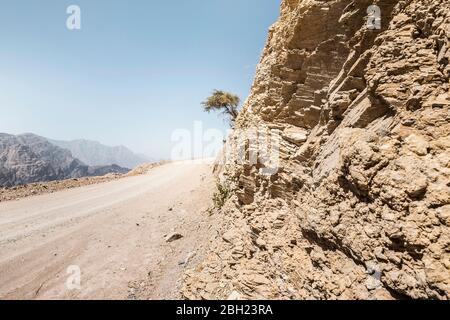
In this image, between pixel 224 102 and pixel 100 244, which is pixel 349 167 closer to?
pixel 100 244

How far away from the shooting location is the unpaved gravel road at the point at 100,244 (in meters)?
9.91

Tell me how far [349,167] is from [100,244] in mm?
13515

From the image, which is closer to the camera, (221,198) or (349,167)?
(349,167)

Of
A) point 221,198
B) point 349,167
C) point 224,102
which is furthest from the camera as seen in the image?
point 224,102

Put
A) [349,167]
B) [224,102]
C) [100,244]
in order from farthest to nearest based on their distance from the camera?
[224,102]
[100,244]
[349,167]

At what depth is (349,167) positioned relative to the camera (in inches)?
199

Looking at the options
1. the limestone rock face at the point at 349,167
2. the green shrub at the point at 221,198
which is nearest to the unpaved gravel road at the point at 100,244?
the green shrub at the point at 221,198

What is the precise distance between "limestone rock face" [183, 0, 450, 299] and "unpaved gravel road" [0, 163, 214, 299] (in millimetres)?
3214

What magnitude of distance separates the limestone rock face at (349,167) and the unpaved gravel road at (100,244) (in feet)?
10.5

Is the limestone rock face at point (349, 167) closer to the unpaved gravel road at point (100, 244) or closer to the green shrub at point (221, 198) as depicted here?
the unpaved gravel road at point (100, 244)

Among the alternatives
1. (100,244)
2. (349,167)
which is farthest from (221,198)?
(349,167)
